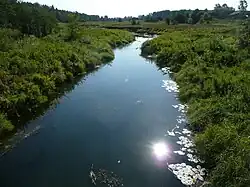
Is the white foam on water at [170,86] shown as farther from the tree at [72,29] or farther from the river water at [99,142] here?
the tree at [72,29]

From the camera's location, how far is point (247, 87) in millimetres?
16141

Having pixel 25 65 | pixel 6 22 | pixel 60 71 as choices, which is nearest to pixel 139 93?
pixel 60 71

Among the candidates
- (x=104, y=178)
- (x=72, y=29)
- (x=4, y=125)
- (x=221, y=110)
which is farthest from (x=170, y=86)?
(x=72, y=29)

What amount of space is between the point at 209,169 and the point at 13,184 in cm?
685

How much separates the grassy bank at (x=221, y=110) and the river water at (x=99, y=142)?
50.3 inches

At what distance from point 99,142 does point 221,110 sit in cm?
558

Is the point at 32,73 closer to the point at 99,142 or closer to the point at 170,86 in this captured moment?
the point at 99,142

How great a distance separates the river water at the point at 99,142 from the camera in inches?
454

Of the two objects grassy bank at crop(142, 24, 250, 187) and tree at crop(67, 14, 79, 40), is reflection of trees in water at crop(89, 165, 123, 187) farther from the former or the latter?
tree at crop(67, 14, 79, 40)

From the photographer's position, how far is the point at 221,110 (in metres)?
14.5

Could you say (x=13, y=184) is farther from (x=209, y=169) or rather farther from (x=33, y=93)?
(x=33, y=93)

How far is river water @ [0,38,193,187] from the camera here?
11.5 metres

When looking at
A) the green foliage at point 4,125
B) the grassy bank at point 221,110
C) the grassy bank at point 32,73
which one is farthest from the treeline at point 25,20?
the green foliage at point 4,125

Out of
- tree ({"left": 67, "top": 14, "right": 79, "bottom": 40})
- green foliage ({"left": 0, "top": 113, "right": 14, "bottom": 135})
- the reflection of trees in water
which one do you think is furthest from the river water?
tree ({"left": 67, "top": 14, "right": 79, "bottom": 40})
